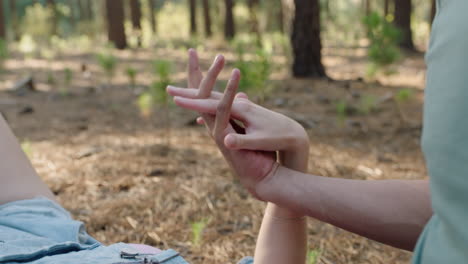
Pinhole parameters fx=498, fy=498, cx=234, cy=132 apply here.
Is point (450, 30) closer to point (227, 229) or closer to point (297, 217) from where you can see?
point (297, 217)

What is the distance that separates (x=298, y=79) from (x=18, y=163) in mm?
4370

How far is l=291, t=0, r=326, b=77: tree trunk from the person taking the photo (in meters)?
5.50

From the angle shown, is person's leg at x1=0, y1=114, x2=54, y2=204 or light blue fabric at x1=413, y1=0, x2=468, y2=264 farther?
person's leg at x1=0, y1=114, x2=54, y2=204

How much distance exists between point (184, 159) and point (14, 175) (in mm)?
1418

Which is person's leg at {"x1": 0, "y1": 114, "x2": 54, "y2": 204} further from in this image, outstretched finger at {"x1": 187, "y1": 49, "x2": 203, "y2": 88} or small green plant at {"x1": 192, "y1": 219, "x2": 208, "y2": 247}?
outstretched finger at {"x1": 187, "y1": 49, "x2": 203, "y2": 88}

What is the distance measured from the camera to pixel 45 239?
1401 mm

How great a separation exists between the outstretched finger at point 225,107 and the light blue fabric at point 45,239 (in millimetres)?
415

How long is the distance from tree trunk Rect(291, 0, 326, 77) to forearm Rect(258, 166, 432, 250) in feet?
15.2

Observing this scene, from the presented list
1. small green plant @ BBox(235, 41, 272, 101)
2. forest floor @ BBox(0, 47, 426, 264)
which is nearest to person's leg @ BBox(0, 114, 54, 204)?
forest floor @ BBox(0, 47, 426, 264)

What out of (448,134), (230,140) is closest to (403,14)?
(230,140)

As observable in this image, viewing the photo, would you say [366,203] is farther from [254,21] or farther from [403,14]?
[254,21]

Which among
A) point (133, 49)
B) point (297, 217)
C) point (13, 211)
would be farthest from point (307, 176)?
point (133, 49)

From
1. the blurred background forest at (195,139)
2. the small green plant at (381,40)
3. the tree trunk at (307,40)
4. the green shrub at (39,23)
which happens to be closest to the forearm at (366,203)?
the blurred background forest at (195,139)

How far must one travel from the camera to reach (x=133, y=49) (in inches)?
388
